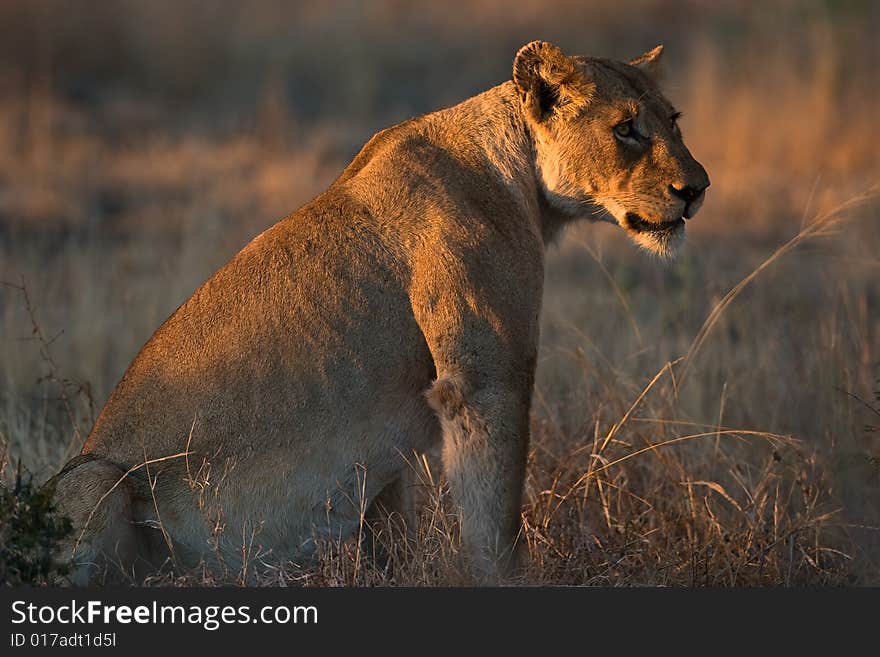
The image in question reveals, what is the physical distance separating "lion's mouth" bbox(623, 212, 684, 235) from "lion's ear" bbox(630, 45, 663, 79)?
0.67 meters

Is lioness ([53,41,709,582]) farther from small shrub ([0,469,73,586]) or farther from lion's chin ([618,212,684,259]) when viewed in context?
small shrub ([0,469,73,586])

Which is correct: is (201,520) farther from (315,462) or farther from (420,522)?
(420,522)

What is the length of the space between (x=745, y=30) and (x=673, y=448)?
36.7ft

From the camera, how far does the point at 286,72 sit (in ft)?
56.3

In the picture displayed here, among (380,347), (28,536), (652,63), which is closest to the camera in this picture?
(28,536)

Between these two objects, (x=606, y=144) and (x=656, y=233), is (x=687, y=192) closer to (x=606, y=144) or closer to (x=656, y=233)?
(x=656, y=233)

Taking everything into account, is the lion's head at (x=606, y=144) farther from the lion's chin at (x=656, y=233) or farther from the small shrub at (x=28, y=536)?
the small shrub at (x=28, y=536)

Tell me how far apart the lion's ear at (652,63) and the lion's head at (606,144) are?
345 mm

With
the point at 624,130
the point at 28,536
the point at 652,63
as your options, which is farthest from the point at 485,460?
the point at 652,63

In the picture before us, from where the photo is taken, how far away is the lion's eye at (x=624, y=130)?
15.7 feet

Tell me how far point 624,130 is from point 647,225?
1.13 feet

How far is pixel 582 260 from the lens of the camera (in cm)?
1066

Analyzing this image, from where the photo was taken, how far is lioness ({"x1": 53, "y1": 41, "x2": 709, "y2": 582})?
14.9ft

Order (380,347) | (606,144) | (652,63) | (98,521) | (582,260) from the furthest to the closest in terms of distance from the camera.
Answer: (582,260)
(652,63)
(606,144)
(380,347)
(98,521)
